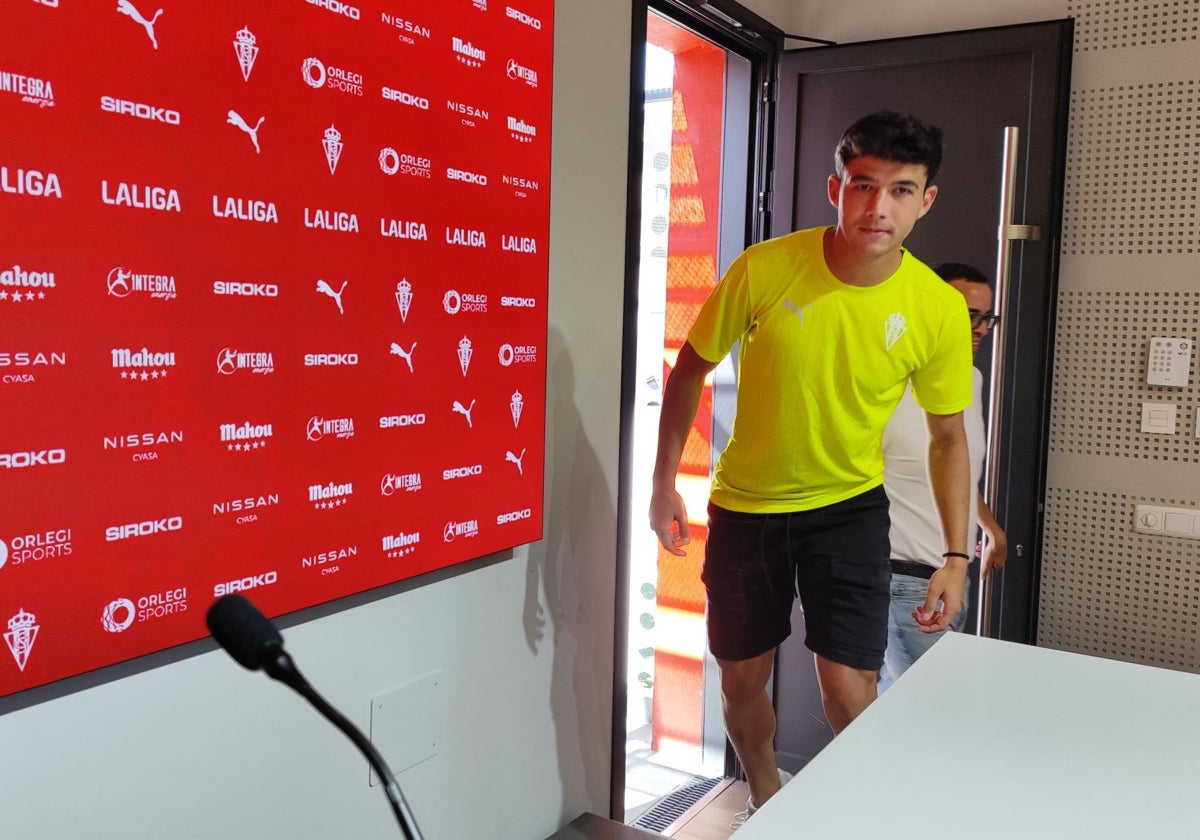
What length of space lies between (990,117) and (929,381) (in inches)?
41.8

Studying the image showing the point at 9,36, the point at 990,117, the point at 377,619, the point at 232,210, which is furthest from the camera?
the point at 990,117

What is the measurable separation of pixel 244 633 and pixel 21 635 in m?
0.75

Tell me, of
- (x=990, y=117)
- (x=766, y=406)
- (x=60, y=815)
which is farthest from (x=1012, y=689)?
(x=990, y=117)

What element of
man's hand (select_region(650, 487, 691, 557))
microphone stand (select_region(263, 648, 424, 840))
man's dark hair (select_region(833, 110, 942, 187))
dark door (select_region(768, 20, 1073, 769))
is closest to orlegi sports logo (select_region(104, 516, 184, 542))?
microphone stand (select_region(263, 648, 424, 840))

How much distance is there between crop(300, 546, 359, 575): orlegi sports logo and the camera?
1.63 metres

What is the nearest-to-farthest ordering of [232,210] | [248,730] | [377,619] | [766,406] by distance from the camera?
1. [232,210]
2. [248,730]
3. [377,619]
4. [766,406]

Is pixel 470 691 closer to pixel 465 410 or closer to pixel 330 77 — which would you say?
pixel 465 410

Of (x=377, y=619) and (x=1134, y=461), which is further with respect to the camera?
(x=1134, y=461)

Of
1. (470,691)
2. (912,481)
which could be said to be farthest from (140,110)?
(912,481)

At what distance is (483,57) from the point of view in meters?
1.90

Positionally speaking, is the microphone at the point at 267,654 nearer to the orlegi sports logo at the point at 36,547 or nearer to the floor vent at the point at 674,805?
the orlegi sports logo at the point at 36,547

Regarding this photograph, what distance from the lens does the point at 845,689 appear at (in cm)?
229

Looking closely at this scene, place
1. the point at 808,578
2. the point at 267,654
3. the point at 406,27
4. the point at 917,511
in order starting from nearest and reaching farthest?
the point at 267,654
the point at 406,27
the point at 808,578
the point at 917,511

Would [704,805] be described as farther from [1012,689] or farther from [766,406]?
[1012,689]
